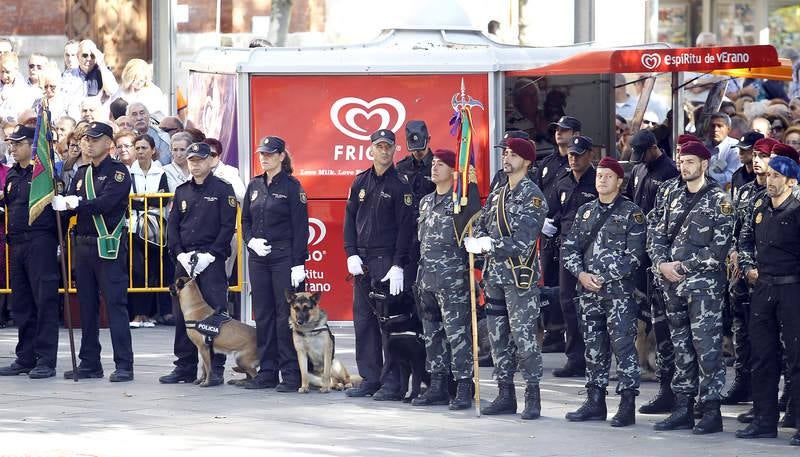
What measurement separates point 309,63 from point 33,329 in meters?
3.91

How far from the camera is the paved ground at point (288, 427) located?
10.8 metres

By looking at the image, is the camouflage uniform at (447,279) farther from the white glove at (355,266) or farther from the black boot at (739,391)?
the black boot at (739,391)

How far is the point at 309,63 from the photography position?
53.8 ft

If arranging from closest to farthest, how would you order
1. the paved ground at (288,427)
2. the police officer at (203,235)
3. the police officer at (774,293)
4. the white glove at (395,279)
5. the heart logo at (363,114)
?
1. the paved ground at (288,427)
2. the police officer at (774,293)
3. the white glove at (395,279)
4. the police officer at (203,235)
5. the heart logo at (363,114)

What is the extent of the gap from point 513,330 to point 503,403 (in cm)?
59

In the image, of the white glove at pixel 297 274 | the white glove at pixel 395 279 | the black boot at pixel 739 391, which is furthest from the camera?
the white glove at pixel 297 274

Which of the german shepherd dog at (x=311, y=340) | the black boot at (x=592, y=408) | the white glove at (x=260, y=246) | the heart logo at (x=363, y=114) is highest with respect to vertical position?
the heart logo at (x=363, y=114)

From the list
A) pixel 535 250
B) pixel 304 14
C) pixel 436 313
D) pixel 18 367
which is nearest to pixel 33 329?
pixel 18 367

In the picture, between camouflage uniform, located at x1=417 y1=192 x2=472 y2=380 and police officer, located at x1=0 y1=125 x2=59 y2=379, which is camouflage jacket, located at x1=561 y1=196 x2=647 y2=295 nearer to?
camouflage uniform, located at x1=417 y1=192 x2=472 y2=380

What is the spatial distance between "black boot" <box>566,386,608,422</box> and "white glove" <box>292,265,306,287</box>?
8.57 feet

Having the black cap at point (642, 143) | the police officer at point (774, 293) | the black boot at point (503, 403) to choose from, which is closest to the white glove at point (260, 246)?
the black boot at point (503, 403)

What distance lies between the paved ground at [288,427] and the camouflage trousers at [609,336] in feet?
1.20

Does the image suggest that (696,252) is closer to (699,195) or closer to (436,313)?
(699,195)

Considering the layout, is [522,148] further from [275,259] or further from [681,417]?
[275,259]
